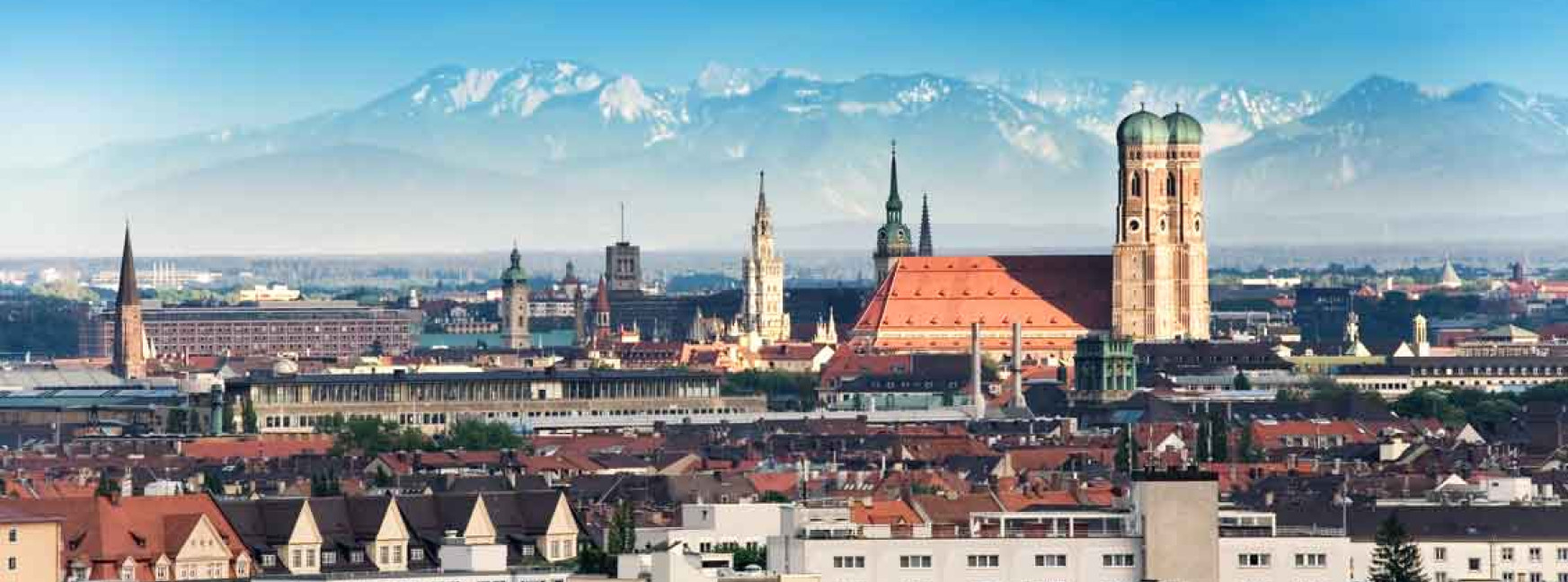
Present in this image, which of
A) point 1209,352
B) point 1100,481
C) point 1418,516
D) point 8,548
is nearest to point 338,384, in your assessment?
point 1209,352

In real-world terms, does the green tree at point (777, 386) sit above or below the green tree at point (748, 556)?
below

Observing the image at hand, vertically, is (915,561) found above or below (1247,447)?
above

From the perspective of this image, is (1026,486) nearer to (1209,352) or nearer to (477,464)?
(477,464)

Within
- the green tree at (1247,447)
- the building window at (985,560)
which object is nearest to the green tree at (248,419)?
the green tree at (1247,447)

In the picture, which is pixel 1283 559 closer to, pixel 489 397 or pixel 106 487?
pixel 106 487

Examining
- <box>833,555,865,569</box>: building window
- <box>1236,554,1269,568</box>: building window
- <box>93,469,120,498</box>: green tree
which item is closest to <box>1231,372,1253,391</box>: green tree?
<box>93,469,120,498</box>: green tree

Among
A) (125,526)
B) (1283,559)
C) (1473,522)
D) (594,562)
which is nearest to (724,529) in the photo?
(594,562)

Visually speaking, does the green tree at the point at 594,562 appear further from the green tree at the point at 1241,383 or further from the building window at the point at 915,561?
the green tree at the point at 1241,383

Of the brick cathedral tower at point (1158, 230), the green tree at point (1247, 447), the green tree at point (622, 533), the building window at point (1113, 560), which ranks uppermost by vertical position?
the brick cathedral tower at point (1158, 230)
